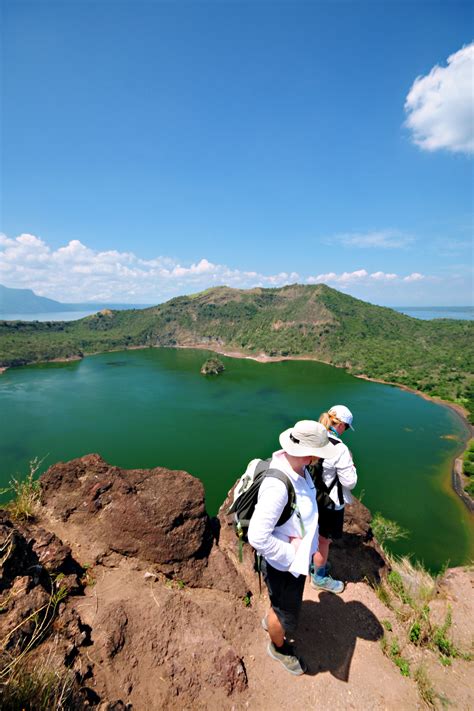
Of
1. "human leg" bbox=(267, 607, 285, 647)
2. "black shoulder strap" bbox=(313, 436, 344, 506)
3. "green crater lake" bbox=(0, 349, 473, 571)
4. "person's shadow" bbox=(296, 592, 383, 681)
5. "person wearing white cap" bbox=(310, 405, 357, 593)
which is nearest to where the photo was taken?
"human leg" bbox=(267, 607, 285, 647)

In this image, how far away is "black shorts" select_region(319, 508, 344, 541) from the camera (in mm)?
4605

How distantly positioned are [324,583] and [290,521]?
3346mm

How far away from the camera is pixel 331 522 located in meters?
4.68

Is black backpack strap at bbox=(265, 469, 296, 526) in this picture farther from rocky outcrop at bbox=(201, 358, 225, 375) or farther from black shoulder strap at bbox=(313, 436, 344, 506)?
rocky outcrop at bbox=(201, 358, 225, 375)

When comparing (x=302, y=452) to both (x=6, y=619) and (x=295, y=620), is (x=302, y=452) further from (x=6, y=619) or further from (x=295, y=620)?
(x=6, y=619)

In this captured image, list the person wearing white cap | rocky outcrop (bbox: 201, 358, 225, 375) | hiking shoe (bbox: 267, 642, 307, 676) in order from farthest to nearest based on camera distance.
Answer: rocky outcrop (bbox: 201, 358, 225, 375) < the person wearing white cap < hiking shoe (bbox: 267, 642, 307, 676)

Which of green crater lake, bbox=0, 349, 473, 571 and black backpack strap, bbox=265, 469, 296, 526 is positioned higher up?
black backpack strap, bbox=265, 469, 296, 526

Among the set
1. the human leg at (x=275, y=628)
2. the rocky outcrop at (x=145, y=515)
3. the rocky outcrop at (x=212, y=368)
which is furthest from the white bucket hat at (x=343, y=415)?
the rocky outcrop at (x=212, y=368)

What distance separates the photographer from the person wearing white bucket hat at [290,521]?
278cm

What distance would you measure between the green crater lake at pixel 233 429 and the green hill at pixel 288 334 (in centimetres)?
1187

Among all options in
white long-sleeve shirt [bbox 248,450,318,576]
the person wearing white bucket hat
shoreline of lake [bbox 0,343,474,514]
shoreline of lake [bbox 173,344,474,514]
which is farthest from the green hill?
white long-sleeve shirt [bbox 248,450,318,576]

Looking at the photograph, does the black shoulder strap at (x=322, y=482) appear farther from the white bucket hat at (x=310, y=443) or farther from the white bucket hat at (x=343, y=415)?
the white bucket hat at (x=310, y=443)

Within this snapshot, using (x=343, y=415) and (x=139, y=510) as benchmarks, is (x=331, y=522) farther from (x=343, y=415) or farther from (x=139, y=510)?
(x=139, y=510)

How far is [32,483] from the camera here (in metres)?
6.57
